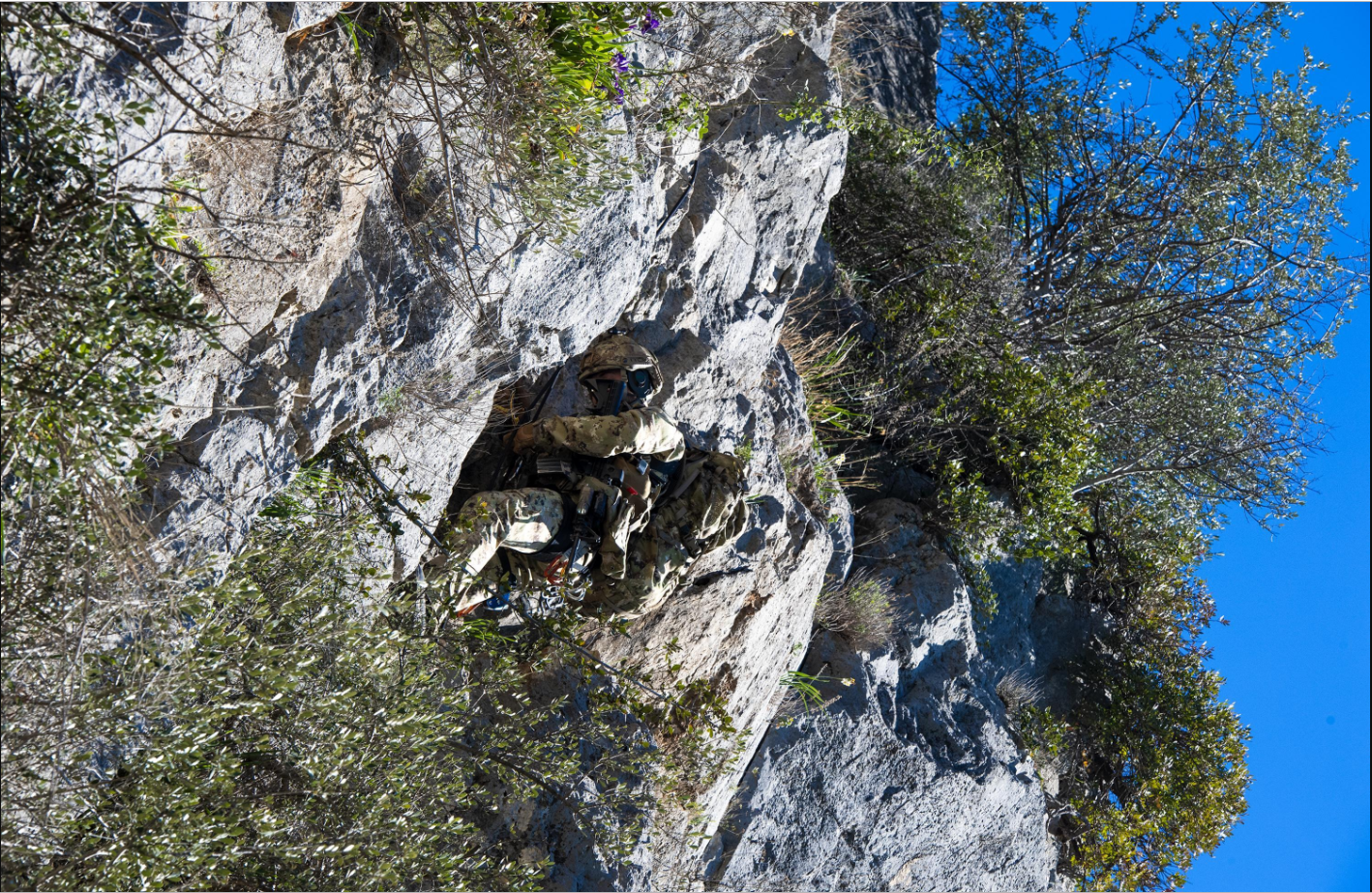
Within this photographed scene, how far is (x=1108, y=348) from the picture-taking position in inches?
485

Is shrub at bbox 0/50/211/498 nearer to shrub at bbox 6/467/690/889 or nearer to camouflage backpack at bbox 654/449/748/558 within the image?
shrub at bbox 6/467/690/889

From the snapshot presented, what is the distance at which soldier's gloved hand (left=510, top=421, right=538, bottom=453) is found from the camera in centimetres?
622

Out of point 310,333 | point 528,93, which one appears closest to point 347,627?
point 310,333

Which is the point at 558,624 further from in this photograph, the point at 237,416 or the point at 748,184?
the point at 748,184

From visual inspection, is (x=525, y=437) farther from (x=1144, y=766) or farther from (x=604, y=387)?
(x=1144, y=766)

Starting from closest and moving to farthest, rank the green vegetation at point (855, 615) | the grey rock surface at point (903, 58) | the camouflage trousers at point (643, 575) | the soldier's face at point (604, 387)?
the camouflage trousers at point (643, 575), the soldier's face at point (604, 387), the green vegetation at point (855, 615), the grey rock surface at point (903, 58)

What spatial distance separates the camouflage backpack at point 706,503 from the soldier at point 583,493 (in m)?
0.16

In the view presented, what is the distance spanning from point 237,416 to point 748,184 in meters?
4.43

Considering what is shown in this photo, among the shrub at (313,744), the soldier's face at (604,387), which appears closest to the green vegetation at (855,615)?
the shrub at (313,744)

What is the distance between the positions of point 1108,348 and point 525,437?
8.96 m

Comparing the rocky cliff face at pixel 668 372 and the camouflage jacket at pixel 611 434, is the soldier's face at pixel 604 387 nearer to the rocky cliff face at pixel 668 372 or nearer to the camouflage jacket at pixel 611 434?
A: the camouflage jacket at pixel 611 434

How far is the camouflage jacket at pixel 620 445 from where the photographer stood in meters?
5.92

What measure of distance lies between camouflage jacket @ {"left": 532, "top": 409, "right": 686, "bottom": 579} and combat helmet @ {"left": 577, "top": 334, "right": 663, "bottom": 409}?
0.99 ft

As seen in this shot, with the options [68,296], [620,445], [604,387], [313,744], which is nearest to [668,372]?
[604,387]
